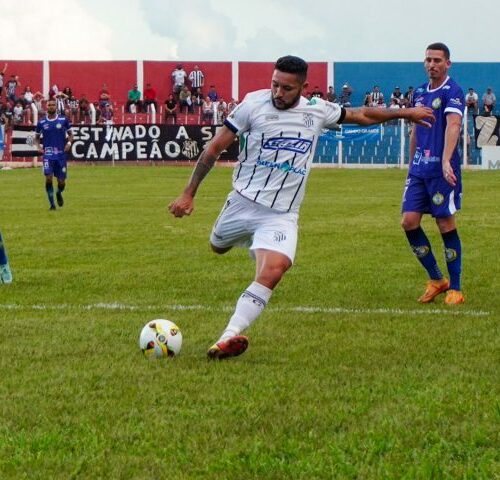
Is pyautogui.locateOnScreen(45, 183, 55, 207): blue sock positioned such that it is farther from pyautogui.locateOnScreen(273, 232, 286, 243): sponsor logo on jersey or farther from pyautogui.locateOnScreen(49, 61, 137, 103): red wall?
pyautogui.locateOnScreen(49, 61, 137, 103): red wall

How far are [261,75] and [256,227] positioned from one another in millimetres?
49430

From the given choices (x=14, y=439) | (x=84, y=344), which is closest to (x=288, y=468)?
(x=14, y=439)

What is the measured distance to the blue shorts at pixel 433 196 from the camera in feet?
33.2

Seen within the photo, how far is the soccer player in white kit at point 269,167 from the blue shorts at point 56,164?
16979 mm

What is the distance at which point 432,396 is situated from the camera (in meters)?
6.01

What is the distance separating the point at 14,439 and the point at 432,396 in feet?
7.22

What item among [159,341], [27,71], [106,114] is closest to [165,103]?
[106,114]

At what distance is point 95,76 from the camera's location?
56500 mm

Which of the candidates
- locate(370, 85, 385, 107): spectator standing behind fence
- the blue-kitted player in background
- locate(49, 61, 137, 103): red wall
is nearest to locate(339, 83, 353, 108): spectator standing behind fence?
locate(370, 85, 385, 107): spectator standing behind fence

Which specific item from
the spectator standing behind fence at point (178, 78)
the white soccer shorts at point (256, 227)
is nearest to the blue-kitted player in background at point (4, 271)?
the white soccer shorts at point (256, 227)

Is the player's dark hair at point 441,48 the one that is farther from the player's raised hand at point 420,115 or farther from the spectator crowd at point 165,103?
the spectator crowd at point 165,103

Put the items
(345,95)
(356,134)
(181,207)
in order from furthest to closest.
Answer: (345,95), (356,134), (181,207)

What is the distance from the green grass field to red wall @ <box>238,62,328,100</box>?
1645 inches

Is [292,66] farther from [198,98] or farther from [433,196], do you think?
[198,98]
